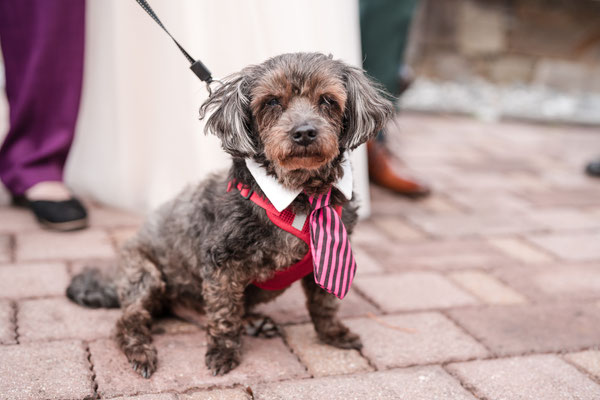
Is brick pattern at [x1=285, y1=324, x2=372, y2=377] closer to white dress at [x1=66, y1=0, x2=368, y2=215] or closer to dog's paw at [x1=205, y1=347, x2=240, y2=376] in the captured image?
dog's paw at [x1=205, y1=347, x2=240, y2=376]

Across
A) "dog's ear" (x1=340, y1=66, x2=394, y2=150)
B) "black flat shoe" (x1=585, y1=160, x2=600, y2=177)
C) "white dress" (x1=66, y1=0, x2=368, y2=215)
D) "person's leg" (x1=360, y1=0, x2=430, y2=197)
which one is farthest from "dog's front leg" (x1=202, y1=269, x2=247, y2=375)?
"black flat shoe" (x1=585, y1=160, x2=600, y2=177)

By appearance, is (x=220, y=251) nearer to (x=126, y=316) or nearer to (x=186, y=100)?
(x=126, y=316)

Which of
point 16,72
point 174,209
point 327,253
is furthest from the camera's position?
point 16,72

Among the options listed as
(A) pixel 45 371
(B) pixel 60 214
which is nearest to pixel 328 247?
(A) pixel 45 371

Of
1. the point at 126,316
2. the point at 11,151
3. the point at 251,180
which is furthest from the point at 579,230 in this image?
the point at 11,151

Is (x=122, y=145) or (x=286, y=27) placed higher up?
(x=286, y=27)

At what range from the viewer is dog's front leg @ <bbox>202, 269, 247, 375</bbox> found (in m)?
2.12

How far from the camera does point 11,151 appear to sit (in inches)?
134

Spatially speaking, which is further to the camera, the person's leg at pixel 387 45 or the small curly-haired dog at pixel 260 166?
the person's leg at pixel 387 45

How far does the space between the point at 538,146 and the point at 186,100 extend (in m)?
3.68

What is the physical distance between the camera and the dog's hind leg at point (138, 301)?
219cm

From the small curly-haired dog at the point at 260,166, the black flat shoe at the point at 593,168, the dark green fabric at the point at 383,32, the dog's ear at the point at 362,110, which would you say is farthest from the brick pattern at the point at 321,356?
the black flat shoe at the point at 593,168

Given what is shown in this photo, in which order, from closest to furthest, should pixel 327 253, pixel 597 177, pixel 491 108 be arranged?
pixel 327 253 < pixel 597 177 < pixel 491 108

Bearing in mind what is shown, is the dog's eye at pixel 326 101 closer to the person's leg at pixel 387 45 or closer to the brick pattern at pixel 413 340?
the brick pattern at pixel 413 340
